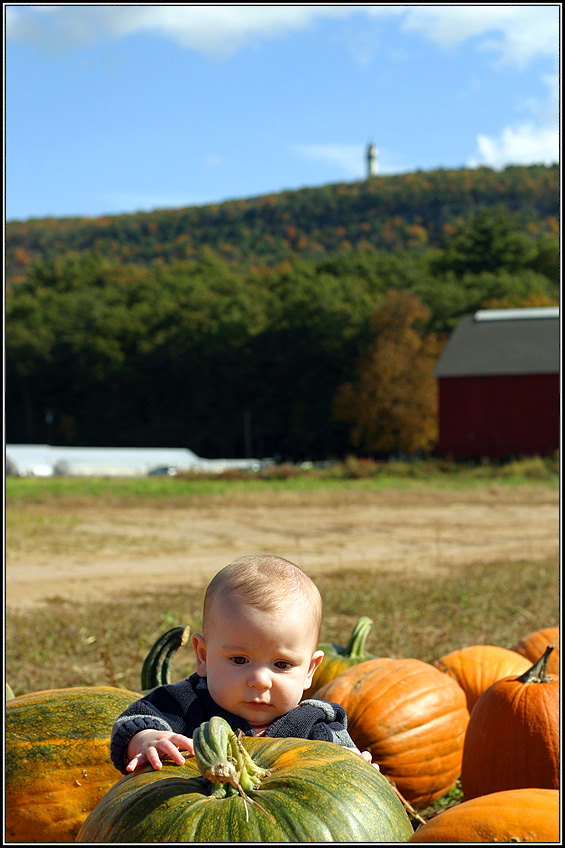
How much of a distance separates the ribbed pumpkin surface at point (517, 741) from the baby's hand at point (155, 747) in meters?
1.40

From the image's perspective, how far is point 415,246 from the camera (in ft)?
288

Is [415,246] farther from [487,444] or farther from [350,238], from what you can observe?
[487,444]

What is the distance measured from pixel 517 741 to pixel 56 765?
1516mm

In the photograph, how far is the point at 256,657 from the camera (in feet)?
6.50

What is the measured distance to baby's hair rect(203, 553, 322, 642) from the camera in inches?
77.0

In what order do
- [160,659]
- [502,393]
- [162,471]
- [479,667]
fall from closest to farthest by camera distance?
[160,659], [479,667], [162,471], [502,393]

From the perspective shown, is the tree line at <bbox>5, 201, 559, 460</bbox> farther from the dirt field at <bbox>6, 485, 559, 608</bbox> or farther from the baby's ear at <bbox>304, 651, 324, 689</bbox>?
the baby's ear at <bbox>304, 651, 324, 689</bbox>

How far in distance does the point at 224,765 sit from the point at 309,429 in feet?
173

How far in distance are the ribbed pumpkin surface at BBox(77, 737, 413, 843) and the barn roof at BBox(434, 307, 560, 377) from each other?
37.0m

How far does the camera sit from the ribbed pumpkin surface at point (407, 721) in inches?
121

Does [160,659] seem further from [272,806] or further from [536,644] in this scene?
[536,644]

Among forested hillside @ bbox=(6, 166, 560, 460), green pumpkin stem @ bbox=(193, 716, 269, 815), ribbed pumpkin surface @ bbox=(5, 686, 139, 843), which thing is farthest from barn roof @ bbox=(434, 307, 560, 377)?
green pumpkin stem @ bbox=(193, 716, 269, 815)

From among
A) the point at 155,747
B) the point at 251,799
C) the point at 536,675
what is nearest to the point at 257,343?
the point at 536,675

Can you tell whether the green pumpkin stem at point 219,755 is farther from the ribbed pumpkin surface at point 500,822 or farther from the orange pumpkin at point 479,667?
the orange pumpkin at point 479,667
